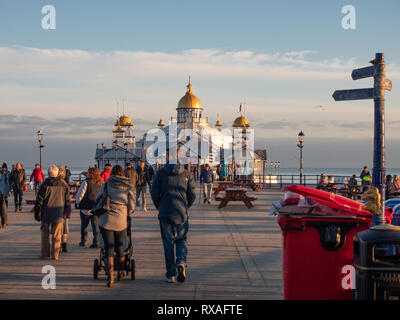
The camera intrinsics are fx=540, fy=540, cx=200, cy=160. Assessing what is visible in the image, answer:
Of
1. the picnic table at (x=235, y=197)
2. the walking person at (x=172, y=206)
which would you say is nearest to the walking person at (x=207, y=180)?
the picnic table at (x=235, y=197)

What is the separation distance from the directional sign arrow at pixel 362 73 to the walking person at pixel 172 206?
2.76 metres

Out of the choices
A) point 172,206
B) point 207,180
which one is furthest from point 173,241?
point 207,180

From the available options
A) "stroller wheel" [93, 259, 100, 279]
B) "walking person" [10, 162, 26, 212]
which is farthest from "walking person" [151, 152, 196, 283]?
"walking person" [10, 162, 26, 212]

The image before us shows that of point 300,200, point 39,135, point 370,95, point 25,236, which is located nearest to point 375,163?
point 370,95

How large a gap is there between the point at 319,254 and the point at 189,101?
107358mm

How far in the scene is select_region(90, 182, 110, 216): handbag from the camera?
754 centimetres

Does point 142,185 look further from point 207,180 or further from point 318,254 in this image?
point 318,254

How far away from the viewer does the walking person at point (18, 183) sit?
19219mm

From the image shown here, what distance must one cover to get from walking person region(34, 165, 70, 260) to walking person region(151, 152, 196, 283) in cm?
259

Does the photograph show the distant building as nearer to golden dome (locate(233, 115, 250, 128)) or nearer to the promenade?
golden dome (locate(233, 115, 250, 128))

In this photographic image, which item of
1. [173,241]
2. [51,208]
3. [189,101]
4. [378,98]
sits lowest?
[173,241]

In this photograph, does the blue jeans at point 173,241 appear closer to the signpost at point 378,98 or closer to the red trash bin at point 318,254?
the red trash bin at point 318,254

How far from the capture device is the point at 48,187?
31.4ft

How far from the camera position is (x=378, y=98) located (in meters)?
7.07
